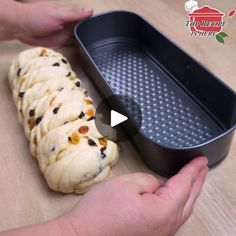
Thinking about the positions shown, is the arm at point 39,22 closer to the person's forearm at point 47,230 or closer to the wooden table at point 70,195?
the wooden table at point 70,195

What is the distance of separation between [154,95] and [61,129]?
0.65 feet

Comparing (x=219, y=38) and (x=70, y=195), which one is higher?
(x=219, y=38)

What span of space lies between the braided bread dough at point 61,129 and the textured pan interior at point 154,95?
78 millimetres

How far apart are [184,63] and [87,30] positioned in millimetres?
208

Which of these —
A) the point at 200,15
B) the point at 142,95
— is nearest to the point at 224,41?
the point at 200,15

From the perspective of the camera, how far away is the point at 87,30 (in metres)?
0.68

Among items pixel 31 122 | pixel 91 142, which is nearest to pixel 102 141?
pixel 91 142

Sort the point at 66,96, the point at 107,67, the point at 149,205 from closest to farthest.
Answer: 1. the point at 149,205
2. the point at 66,96
3. the point at 107,67

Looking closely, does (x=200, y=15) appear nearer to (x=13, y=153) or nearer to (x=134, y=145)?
(x=134, y=145)

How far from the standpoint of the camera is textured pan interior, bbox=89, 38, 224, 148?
0.54m

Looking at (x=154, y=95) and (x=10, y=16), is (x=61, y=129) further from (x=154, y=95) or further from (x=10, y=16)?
(x=10, y=16)

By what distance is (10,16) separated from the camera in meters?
0.71
